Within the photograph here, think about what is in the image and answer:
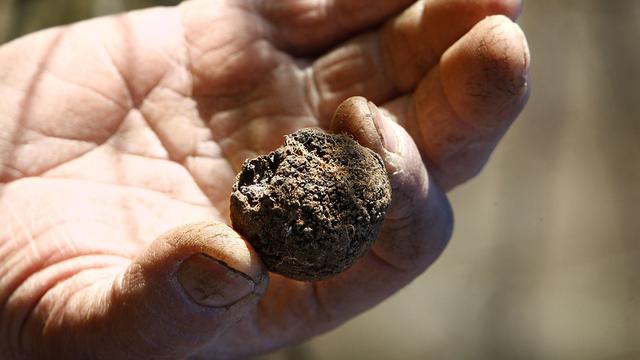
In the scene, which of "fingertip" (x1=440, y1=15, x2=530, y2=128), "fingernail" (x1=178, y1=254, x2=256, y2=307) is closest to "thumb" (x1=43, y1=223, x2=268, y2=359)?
"fingernail" (x1=178, y1=254, x2=256, y2=307)

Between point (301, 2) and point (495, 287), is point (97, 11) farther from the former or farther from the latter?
point (495, 287)

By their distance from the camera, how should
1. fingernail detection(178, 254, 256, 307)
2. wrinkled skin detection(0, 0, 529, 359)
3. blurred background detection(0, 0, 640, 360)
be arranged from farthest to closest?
blurred background detection(0, 0, 640, 360)
wrinkled skin detection(0, 0, 529, 359)
fingernail detection(178, 254, 256, 307)

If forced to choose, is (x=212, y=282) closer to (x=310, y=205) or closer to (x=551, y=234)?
(x=310, y=205)

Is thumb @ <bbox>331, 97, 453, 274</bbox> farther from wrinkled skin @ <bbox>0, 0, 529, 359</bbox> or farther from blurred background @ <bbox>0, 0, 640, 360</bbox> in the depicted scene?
blurred background @ <bbox>0, 0, 640, 360</bbox>

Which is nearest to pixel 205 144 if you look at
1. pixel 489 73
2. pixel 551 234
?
pixel 489 73

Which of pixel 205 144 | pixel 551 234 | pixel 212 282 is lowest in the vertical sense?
pixel 551 234

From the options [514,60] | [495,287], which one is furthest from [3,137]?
[495,287]

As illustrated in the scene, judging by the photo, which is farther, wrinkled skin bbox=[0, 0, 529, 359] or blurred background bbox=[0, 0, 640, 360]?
blurred background bbox=[0, 0, 640, 360]

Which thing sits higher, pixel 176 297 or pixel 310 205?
pixel 310 205
